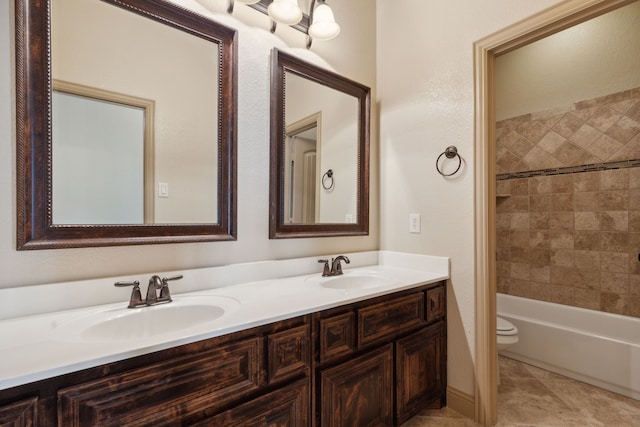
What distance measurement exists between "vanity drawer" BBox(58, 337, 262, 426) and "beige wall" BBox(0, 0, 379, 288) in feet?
1.80

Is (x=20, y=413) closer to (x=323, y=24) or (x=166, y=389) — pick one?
(x=166, y=389)

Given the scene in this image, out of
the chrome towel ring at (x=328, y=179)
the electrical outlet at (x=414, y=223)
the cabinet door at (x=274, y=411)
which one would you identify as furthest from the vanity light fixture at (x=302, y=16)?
the cabinet door at (x=274, y=411)

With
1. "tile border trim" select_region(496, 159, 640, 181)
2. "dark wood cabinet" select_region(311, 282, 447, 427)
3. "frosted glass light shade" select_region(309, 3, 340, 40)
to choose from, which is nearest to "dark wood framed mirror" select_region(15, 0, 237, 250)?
"frosted glass light shade" select_region(309, 3, 340, 40)

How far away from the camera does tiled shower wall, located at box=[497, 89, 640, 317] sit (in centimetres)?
216

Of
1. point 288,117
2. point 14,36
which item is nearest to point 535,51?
point 288,117

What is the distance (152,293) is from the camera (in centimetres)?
112

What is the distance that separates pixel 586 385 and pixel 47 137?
3.18m

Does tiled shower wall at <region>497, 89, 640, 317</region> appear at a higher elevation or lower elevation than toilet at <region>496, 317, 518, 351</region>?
higher

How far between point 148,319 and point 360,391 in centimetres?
88

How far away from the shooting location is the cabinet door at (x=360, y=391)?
3.78 ft

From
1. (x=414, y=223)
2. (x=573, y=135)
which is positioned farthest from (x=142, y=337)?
(x=573, y=135)

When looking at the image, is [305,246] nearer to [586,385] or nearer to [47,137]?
[47,137]

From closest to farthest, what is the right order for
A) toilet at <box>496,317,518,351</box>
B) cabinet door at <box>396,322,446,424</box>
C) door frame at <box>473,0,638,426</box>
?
cabinet door at <box>396,322,446,424</box> → door frame at <box>473,0,638,426</box> → toilet at <box>496,317,518,351</box>

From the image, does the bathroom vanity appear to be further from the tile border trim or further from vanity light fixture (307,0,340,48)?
the tile border trim
